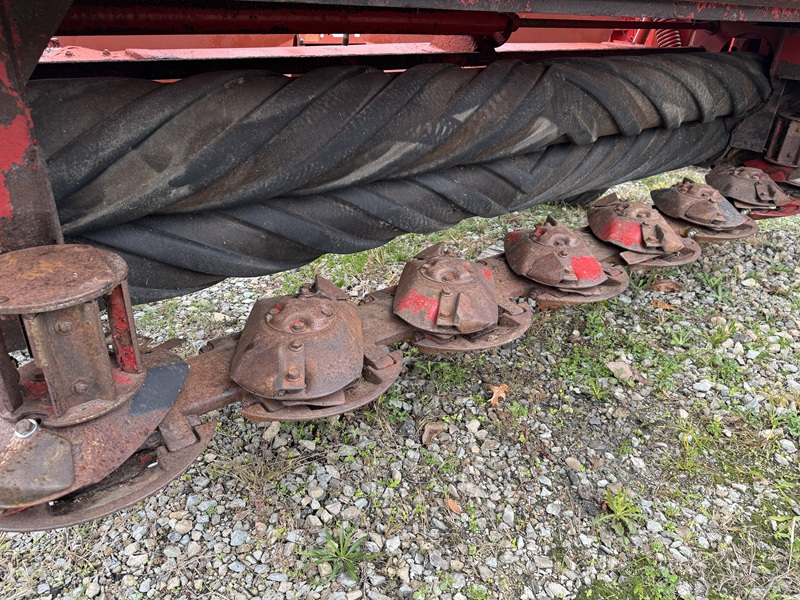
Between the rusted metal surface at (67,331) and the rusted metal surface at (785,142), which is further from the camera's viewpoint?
the rusted metal surface at (785,142)

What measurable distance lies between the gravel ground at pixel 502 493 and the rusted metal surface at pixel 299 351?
18.2 inches

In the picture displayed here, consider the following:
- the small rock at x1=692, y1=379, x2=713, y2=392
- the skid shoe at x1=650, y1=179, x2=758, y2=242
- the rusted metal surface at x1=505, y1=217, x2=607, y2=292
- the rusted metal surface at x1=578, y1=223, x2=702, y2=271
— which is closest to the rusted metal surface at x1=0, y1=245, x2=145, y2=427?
the rusted metal surface at x1=505, y1=217, x2=607, y2=292

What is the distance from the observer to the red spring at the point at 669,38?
3.23 m

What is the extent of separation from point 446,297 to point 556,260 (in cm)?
48

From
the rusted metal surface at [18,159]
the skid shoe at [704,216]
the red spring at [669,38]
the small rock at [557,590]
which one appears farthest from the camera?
the red spring at [669,38]

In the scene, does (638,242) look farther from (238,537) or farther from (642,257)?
(238,537)

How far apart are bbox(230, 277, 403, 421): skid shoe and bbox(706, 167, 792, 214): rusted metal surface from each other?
202 cm

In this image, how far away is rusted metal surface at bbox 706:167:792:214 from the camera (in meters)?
2.75

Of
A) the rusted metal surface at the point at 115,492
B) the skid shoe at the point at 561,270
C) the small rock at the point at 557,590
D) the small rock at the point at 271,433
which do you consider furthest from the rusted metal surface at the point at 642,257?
the rusted metal surface at the point at 115,492

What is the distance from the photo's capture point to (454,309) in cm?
172

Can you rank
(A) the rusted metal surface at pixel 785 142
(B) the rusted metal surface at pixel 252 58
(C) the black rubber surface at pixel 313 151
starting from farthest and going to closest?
(A) the rusted metal surface at pixel 785 142, (B) the rusted metal surface at pixel 252 58, (C) the black rubber surface at pixel 313 151

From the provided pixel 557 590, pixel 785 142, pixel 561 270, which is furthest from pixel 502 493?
pixel 785 142

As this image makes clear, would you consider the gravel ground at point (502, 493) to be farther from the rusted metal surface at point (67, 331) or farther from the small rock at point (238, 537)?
the rusted metal surface at point (67, 331)

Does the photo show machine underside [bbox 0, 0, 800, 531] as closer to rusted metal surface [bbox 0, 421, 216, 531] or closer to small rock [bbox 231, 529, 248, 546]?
rusted metal surface [bbox 0, 421, 216, 531]
